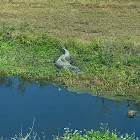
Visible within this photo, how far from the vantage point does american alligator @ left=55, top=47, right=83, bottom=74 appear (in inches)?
450

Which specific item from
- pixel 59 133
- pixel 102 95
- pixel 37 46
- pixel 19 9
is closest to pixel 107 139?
pixel 59 133

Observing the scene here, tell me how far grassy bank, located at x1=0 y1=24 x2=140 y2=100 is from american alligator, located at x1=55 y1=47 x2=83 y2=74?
0.17m

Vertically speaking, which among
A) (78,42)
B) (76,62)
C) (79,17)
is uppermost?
(79,17)

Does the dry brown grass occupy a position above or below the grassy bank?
above

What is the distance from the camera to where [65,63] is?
11.6m

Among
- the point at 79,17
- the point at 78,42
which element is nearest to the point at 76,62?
the point at 78,42

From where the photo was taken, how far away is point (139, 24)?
1600 centimetres

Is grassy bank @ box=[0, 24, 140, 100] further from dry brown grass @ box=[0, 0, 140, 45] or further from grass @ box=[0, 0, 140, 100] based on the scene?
dry brown grass @ box=[0, 0, 140, 45]

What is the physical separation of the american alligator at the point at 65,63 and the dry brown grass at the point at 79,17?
83.3 inches

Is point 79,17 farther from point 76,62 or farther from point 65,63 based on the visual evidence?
point 65,63

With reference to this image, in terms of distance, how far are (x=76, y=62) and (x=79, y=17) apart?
512 cm

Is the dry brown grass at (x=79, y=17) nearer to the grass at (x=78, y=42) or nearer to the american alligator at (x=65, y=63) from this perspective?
the grass at (x=78, y=42)

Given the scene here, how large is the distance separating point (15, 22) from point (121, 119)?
26.3ft

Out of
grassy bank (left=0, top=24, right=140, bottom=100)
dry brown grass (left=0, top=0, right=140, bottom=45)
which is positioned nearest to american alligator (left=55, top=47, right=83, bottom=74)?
grassy bank (left=0, top=24, right=140, bottom=100)
